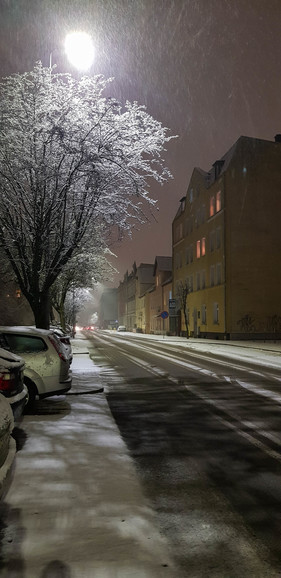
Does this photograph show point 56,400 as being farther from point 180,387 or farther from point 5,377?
point 5,377

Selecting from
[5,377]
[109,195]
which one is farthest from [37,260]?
[5,377]

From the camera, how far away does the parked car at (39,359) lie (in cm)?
898

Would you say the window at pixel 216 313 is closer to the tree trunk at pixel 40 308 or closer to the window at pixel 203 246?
the window at pixel 203 246

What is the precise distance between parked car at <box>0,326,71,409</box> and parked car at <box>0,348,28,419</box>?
2.74 metres

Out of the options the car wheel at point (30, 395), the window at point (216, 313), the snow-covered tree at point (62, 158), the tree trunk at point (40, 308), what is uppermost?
the snow-covered tree at point (62, 158)

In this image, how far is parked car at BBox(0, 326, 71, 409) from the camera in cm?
898

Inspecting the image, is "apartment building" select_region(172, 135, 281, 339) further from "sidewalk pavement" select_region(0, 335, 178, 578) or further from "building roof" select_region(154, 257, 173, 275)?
"sidewalk pavement" select_region(0, 335, 178, 578)

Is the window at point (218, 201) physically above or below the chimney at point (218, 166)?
below

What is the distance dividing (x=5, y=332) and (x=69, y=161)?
8844 millimetres

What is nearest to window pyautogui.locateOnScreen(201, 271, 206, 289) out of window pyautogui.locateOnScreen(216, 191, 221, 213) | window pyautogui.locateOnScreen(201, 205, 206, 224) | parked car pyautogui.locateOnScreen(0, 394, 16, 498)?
window pyautogui.locateOnScreen(201, 205, 206, 224)

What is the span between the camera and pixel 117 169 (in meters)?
16.8

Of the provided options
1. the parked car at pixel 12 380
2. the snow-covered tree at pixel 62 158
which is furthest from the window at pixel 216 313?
the parked car at pixel 12 380

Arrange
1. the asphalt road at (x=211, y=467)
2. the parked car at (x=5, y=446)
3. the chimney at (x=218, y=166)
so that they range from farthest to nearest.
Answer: the chimney at (x=218, y=166)
the parked car at (x=5, y=446)
the asphalt road at (x=211, y=467)

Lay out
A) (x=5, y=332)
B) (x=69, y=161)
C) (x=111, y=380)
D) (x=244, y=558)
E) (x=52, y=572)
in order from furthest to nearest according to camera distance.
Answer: (x=69, y=161), (x=111, y=380), (x=5, y=332), (x=244, y=558), (x=52, y=572)
